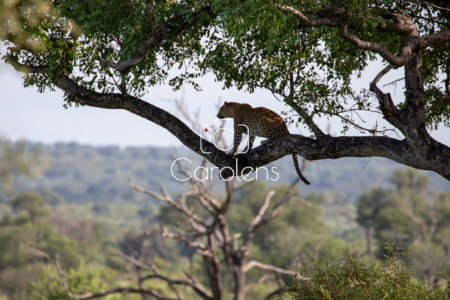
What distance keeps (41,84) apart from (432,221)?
148 feet

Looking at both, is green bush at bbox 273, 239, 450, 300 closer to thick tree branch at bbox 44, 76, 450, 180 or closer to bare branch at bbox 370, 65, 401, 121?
thick tree branch at bbox 44, 76, 450, 180

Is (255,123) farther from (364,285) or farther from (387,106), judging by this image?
(364,285)

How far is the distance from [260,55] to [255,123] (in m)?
0.98

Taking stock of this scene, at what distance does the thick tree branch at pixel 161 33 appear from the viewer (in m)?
6.32

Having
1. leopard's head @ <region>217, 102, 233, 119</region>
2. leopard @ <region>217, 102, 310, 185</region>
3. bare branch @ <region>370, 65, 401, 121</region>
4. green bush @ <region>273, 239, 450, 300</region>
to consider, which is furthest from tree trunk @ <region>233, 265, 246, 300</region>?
bare branch @ <region>370, 65, 401, 121</region>

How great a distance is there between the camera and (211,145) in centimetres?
653

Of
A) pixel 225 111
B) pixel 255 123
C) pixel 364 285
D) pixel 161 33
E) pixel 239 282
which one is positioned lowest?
pixel 239 282

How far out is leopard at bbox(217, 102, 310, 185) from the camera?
22.4 feet

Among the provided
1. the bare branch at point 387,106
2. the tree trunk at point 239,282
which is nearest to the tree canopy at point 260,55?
the bare branch at point 387,106

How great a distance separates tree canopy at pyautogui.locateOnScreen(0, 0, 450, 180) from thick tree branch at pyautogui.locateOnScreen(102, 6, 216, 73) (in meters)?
0.01

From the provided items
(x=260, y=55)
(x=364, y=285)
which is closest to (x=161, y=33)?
(x=260, y=55)

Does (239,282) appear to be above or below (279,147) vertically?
below

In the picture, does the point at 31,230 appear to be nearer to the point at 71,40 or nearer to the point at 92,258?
the point at 92,258

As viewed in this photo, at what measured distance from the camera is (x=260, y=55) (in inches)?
280
